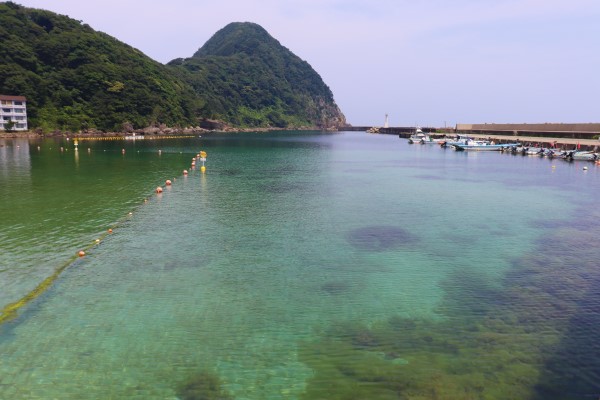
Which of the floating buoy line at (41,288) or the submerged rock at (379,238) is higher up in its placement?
the submerged rock at (379,238)

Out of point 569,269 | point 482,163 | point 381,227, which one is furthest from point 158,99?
point 569,269

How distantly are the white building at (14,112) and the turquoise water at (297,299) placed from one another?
394 feet

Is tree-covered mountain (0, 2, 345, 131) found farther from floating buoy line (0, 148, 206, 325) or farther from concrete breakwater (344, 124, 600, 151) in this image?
floating buoy line (0, 148, 206, 325)

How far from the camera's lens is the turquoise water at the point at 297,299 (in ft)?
39.7

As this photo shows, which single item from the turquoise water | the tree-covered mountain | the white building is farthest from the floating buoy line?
the tree-covered mountain

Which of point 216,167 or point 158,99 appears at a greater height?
point 158,99

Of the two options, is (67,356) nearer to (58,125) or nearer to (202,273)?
(202,273)

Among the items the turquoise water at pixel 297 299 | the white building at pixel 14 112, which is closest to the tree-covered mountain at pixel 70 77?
the white building at pixel 14 112

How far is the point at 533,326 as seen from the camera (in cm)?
1528

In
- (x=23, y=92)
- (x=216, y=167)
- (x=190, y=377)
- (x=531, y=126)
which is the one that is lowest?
(x=190, y=377)

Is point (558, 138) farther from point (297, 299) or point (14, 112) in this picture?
point (14, 112)

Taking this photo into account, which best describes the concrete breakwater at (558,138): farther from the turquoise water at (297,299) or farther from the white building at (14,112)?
the white building at (14,112)

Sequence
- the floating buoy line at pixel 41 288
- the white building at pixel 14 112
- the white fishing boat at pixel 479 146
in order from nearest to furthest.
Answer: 1. the floating buoy line at pixel 41 288
2. the white fishing boat at pixel 479 146
3. the white building at pixel 14 112

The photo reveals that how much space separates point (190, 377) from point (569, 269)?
20219mm
